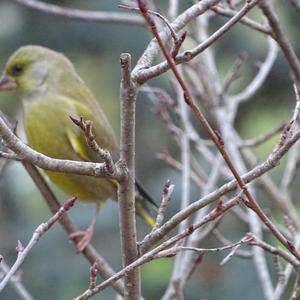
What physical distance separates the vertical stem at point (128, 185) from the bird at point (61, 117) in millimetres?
1557

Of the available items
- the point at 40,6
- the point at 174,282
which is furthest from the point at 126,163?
the point at 40,6

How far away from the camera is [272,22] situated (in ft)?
9.47

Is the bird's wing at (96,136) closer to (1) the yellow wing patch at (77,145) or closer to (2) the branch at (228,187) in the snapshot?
(1) the yellow wing patch at (77,145)

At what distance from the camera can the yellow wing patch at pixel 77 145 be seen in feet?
13.8

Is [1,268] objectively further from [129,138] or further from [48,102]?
[48,102]

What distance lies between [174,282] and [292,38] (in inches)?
172

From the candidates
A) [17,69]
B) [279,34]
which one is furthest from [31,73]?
[279,34]

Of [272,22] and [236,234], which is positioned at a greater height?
[272,22]

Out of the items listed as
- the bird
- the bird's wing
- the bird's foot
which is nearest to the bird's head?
the bird

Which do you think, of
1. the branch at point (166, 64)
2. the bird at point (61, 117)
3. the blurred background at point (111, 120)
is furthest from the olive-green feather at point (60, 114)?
the branch at point (166, 64)

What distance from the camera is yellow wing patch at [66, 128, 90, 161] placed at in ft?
13.8

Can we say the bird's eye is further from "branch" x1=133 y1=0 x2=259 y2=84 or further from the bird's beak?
"branch" x1=133 y1=0 x2=259 y2=84

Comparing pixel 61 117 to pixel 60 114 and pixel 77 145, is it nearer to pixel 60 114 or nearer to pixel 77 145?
pixel 60 114

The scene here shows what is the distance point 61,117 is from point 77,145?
0.57 feet
